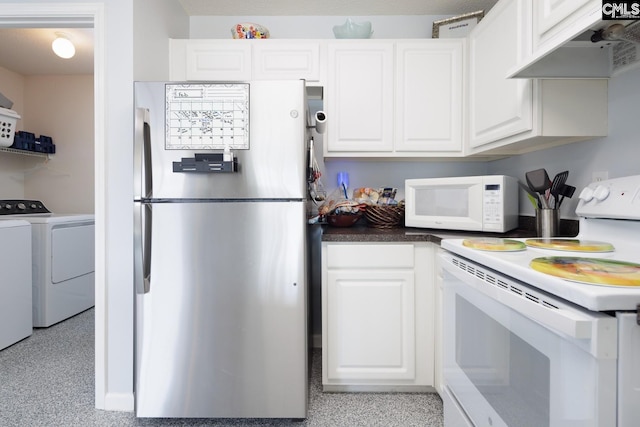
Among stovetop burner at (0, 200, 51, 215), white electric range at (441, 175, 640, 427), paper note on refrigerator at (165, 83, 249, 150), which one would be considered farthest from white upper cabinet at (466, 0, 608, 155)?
stovetop burner at (0, 200, 51, 215)

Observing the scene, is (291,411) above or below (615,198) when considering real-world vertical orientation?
below

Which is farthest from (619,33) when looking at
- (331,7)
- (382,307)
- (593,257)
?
(331,7)

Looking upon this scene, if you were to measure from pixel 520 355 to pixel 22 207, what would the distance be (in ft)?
13.5

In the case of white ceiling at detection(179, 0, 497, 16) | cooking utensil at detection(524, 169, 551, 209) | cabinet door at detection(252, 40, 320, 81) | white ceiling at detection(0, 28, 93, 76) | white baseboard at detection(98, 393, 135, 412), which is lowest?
white baseboard at detection(98, 393, 135, 412)

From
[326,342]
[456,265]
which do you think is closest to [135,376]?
[326,342]

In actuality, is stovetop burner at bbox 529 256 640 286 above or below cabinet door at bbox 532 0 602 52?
below

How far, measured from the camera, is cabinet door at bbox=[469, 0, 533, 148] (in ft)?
4.77

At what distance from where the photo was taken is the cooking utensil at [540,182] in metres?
1.40

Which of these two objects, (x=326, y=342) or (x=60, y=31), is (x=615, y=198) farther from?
(x=60, y=31)

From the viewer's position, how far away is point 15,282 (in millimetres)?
2410

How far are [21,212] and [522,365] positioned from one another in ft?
13.4

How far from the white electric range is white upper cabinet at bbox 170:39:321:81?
1458mm

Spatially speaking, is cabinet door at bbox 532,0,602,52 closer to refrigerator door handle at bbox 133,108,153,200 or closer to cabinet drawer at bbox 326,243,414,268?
cabinet drawer at bbox 326,243,414,268

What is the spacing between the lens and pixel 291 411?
147 cm
